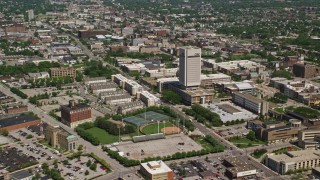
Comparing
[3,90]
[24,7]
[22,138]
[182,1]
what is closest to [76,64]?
[3,90]

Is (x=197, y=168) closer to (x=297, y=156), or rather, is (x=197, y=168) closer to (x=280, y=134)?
(x=297, y=156)

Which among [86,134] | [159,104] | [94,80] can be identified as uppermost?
[94,80]

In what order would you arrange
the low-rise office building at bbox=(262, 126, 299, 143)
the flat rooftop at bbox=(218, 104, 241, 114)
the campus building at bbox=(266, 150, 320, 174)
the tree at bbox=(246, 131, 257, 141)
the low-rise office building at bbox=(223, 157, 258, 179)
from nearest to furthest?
the low-rise office building at bbox=(223, 157, 258, 179), the campus building at bbox=(266, 150, 320, 174), the low-rise office building at bbox=(262, 126, 299, 143), the tree at bbox=(246, 131, 257, 141), the flat rooftop at bbox=(218, 104, 241, 114)

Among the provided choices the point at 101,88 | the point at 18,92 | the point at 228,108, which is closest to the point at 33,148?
the point at 18,92

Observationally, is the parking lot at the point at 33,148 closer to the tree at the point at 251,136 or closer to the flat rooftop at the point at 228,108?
the tree at the point at 251,136

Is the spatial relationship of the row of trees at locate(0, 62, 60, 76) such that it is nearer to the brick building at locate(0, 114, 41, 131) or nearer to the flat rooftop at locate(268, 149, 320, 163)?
the brick building at locate(0, 114, 41, 131)

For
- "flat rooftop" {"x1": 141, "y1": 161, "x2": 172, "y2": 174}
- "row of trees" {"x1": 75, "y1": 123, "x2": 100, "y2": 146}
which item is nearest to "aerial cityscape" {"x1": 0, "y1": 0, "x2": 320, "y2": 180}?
"flat rooftop" {"x1": 141, "y1": 161, "x2": 172, "y2": 174}
